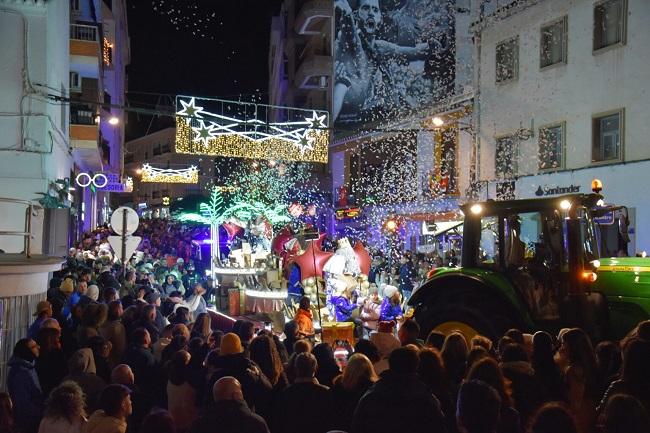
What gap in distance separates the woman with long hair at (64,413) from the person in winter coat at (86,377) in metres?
0.95

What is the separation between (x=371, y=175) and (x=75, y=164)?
15.9 meters

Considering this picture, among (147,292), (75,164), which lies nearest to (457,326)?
(147,292)

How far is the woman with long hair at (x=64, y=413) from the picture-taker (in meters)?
4.79

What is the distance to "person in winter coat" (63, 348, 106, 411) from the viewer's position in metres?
5.90

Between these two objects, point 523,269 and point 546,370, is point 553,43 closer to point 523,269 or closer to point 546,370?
point 523,269

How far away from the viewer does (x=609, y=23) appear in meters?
20.7

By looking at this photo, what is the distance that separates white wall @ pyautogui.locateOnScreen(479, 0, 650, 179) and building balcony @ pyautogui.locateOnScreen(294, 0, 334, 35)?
1777cm

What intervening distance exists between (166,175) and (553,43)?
29.8 m

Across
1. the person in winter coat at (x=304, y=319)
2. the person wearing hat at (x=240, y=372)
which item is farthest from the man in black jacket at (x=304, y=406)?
the person in winter coat at (x=304, y=319)

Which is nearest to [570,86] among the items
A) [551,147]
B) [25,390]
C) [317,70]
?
[551,147]

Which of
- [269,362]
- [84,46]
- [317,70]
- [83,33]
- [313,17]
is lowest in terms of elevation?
[269,362]

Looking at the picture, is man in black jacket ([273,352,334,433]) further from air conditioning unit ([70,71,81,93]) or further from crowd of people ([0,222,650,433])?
air conditioning unit ([70,71,81,93])

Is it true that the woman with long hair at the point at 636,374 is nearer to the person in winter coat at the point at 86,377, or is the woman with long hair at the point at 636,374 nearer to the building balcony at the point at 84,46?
the person in winter coat at the point at 86,377

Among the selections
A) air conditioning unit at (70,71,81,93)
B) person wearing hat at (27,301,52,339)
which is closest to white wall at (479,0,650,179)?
air conditioning unit at (70,71,81,93)
